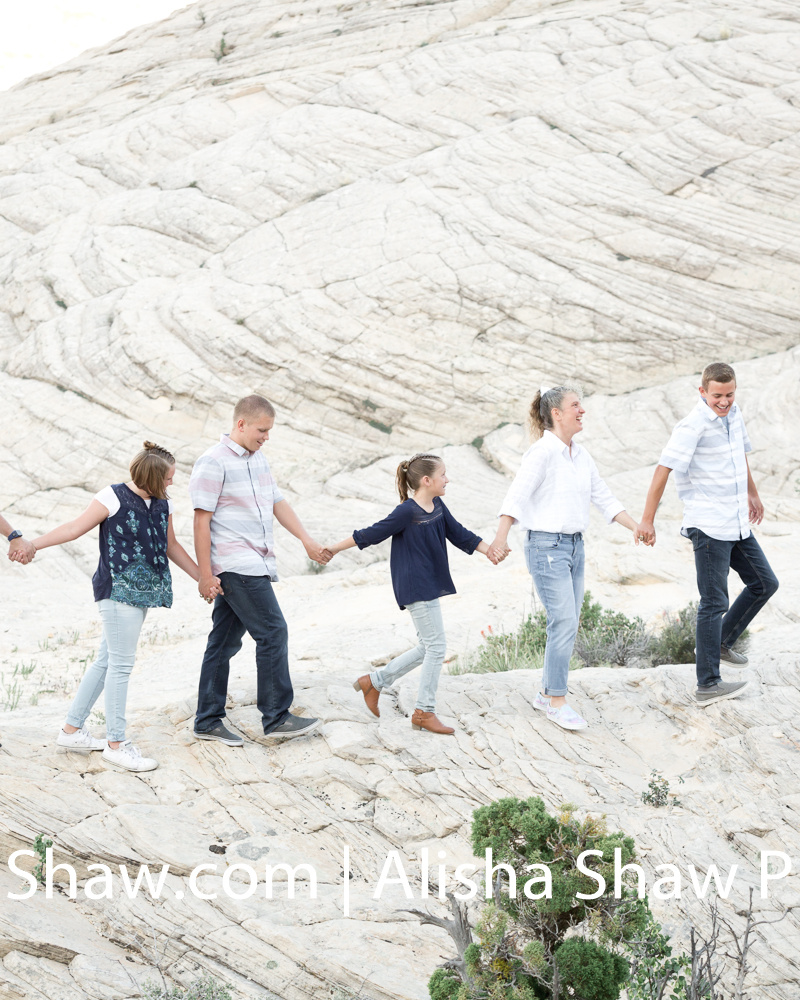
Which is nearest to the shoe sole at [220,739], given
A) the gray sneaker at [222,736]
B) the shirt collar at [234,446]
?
the gray sneaker at [222,736]

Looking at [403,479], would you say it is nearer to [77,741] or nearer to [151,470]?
[151,470]

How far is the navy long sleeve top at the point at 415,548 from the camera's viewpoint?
5520 millimetres

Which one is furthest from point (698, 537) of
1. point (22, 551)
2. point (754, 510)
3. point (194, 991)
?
point (22, 551)

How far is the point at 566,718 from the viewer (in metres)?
5.69

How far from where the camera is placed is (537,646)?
8289mm

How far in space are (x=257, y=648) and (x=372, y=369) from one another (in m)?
12.4

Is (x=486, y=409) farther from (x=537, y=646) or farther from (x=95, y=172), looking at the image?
(x=95, y=172)

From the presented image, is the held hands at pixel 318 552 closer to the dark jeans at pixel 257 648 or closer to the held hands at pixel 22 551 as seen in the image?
the dark jeans at pixel 257 648

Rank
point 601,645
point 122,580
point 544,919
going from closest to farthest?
point 544,919 < point 122,580 < point 601,645

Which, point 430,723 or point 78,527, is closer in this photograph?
point 78,527

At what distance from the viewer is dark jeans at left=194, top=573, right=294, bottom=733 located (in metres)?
5.36

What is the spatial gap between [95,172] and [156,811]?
21.3 m

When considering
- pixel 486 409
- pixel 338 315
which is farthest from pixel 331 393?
pixel 486 409

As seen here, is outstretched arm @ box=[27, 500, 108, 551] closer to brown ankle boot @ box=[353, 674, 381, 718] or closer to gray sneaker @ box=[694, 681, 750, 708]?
brown ankle boot @ box=[353, 674, 381, 718]
